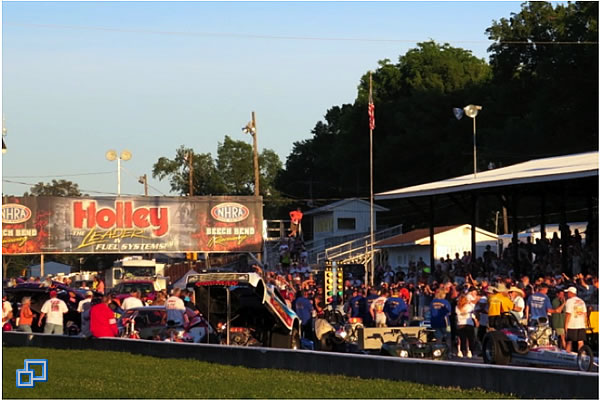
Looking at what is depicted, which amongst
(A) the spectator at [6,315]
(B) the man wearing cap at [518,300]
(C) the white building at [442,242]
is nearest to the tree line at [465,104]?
(C) the white building at [442,242]

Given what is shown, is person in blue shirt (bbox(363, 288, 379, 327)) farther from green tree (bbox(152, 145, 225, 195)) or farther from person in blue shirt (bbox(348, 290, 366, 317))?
green tree (bbox(152, 145, 225, 195))

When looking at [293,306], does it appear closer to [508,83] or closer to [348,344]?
[348,344]

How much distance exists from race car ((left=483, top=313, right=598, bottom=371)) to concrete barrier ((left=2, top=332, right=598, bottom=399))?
2.38 metres

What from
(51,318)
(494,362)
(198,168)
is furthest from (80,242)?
(198,168)

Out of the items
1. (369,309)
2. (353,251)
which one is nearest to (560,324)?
(369,309)

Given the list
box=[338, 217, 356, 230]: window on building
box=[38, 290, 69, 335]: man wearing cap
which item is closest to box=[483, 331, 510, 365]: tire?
box=[38, 290, 69, 335]: man wearing cap

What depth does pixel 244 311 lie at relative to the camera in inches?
984

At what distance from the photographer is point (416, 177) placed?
309ft

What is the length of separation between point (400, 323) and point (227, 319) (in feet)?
A: 11.1

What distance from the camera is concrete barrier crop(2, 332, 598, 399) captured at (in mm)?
15305

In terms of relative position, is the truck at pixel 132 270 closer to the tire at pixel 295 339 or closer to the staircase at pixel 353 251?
the staircase at pixel 353 251

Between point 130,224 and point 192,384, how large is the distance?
3857 centimetres

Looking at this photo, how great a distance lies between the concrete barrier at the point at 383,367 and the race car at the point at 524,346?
2380 mm

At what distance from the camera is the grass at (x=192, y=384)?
1741cm
